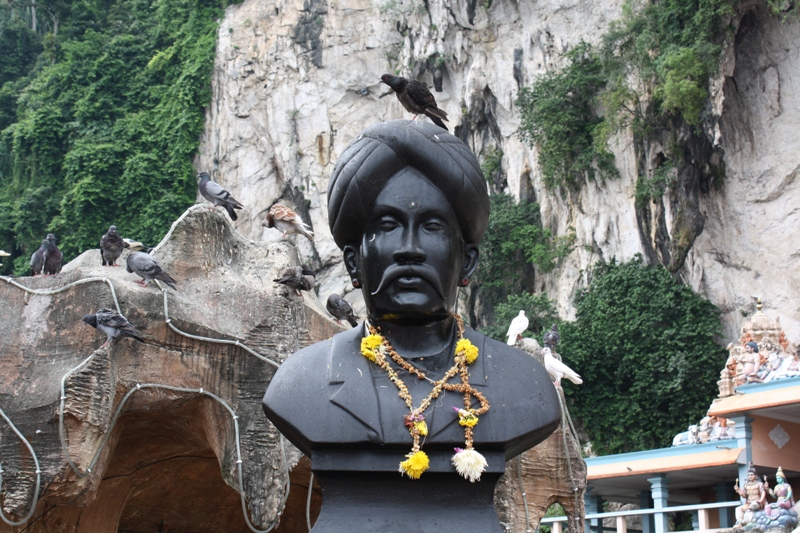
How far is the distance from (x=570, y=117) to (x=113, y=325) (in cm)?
1913

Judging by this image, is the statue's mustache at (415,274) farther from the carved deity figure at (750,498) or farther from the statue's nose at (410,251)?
the carved deity figure at (750,498)

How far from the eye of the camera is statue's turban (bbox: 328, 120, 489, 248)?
3516 mm

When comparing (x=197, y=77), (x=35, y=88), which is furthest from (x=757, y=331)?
(x=35, y=88)

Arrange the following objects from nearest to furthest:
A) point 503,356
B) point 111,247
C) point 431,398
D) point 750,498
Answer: point 431,398 → point 503,356 → point 111,247 → point 750,498

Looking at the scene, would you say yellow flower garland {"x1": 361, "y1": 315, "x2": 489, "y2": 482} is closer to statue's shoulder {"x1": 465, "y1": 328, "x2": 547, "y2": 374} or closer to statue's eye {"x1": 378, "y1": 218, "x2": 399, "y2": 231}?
statue's shoulder {"x1": 465, "y1": 328, "x2": 547, "y2": 374}

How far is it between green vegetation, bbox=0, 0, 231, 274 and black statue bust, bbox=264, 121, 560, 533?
2577cm

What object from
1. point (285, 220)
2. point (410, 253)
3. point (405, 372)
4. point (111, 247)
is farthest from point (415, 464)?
point (285, 220)

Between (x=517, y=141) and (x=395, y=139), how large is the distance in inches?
909

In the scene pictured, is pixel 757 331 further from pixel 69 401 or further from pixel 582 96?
pixel 69 401

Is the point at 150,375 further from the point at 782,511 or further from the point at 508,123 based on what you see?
the point at 508,123

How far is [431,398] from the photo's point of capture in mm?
3363

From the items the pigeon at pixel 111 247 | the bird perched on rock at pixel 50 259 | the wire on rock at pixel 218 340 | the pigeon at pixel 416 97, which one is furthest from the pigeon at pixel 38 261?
the pigeon at pixel 416 97

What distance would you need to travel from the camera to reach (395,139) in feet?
11.6

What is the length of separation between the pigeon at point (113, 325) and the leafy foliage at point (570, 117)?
1851 cm
